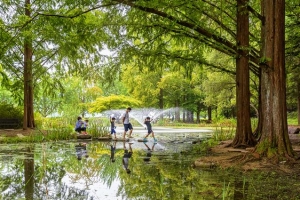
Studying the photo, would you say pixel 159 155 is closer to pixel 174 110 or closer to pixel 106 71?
pixel 106 71

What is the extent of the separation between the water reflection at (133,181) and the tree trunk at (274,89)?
1410mm

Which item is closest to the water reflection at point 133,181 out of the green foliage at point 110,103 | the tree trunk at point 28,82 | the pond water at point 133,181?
the pond water at point 133,181

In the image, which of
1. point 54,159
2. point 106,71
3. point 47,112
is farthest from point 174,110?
point 54,159

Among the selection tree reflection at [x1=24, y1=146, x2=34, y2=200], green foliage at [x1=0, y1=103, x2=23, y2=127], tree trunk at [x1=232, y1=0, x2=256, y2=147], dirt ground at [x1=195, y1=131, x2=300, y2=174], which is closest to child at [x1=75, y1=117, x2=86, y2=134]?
green foliage at [x1=0, y1=103, x2=23, y2=127]

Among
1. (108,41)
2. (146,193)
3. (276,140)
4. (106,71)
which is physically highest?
(108,41)

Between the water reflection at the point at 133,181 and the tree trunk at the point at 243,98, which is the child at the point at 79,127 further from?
the tree trunk at the point at 243,98

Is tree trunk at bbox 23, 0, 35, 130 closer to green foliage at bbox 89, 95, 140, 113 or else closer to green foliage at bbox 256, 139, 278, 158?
green foliage at bbox 256, 139, 278, 158

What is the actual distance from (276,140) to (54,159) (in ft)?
19.2

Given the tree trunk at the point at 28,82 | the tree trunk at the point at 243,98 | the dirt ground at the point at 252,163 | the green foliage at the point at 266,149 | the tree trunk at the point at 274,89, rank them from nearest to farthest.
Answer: the dirt ground at the point at 252,163 < the green foliage at the point at 266,149 < the tree trunk at the point at 274,89 < the tree trunk at the point at 243,98 < the tree trunk at the point at 28,82

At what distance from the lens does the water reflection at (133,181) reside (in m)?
5.25

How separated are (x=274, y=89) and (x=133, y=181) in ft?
13.5

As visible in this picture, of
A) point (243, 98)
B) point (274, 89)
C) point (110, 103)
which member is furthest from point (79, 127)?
point (110, 103)

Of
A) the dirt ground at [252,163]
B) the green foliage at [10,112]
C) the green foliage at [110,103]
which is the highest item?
the green foliage at [110,103]

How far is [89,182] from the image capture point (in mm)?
6293
